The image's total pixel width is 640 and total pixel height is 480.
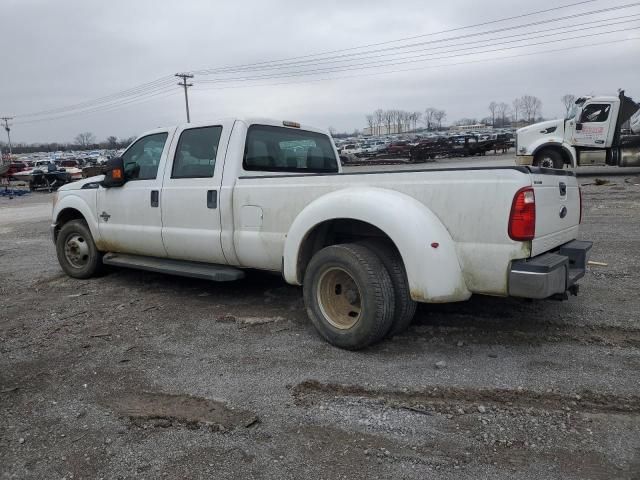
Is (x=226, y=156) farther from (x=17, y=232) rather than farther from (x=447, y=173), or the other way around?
(x=17, y=232)

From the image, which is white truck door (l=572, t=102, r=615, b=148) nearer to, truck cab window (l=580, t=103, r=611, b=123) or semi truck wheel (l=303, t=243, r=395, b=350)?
truck cab window (l=580, t=103, r=611, b=123)

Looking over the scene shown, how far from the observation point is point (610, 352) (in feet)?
12.1

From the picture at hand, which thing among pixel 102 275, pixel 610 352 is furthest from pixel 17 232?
pixel 610 352

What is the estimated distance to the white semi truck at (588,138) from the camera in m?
17.4

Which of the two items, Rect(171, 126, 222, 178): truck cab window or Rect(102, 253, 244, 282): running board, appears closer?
Rect(102, 253, 244, 282): running board

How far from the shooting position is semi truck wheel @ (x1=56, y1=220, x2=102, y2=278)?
6.43m

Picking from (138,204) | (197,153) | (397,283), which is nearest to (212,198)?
(197,153)

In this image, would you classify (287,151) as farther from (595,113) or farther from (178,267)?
(595,113)

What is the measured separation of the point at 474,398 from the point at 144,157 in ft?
14.4

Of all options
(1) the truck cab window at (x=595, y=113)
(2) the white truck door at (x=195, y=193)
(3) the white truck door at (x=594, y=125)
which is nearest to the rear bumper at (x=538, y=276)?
(2) the white truck door at (x=195, y=193)

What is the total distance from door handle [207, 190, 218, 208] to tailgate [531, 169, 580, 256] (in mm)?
2793

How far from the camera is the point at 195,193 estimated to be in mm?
5055

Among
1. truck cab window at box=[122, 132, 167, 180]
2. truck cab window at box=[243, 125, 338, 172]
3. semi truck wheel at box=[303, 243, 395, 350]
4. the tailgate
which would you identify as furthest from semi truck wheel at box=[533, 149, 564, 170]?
semi truck wheel at box=[303, 243, 395, 350]

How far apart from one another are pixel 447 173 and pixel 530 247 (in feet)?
2.39
